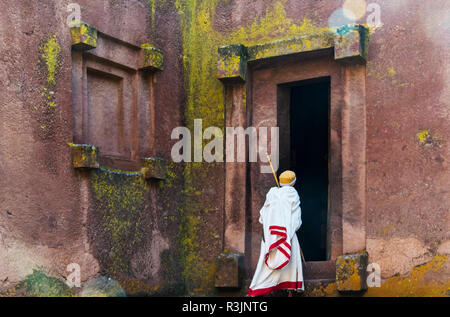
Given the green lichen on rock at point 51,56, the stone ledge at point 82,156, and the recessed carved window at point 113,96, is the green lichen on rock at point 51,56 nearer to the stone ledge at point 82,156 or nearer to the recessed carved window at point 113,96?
the recessed carved window at point 113,96

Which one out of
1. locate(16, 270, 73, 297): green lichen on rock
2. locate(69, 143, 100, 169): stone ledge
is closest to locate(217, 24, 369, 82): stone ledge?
locate(69, 143, 100, 169): stone ledge

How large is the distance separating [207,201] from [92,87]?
5.40ft

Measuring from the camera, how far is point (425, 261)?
5504mm

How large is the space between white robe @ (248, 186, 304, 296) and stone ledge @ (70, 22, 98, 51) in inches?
85.0

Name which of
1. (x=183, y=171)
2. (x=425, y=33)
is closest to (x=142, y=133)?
(x=183, y=171)

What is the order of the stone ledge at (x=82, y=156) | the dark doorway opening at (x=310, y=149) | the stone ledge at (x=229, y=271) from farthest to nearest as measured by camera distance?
the dark doorway opening at (x=310, y=149), the stone ledge at (x=229, y=271), the stone ledge at (x=82, y=156)

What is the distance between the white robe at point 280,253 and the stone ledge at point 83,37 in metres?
2.16

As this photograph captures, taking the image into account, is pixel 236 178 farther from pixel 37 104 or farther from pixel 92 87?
pixel 37 104

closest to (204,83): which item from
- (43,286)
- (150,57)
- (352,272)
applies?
(150,57)

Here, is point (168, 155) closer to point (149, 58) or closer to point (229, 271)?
point (149, 58)

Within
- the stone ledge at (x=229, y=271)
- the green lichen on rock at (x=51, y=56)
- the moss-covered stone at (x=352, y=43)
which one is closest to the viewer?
the green lichen on rock at (x=51, y=56)

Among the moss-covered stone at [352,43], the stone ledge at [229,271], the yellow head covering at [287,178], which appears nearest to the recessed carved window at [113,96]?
the stone ledge at [229,271]

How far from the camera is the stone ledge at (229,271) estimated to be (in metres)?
6.34

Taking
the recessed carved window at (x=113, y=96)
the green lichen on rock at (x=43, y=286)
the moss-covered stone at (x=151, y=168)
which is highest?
the recessed carved window at (x=113, y=96)
